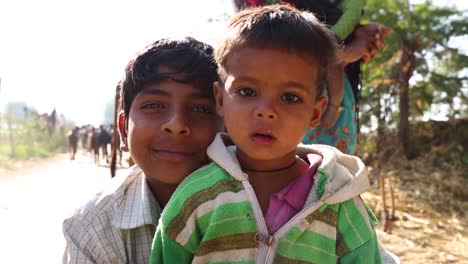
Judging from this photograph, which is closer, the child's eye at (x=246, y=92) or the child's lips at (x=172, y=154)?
the child's eye at (x=246, y=92)

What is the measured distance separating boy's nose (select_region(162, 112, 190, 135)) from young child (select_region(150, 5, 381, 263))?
6.6 inches

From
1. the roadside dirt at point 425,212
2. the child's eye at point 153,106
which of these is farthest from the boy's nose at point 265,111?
the roadside dirt at point 425,212

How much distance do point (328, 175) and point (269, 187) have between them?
0.63 ft

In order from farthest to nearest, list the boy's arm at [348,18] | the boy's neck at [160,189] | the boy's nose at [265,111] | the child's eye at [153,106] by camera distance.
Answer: the boy's arm at [348,18] < the boy's neck at [160,189] < the child's eye at [153,106] < the boy's nose at [265,111]

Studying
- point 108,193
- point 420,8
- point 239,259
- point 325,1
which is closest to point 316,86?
point 239,259

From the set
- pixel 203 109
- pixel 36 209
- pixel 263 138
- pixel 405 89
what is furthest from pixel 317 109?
pixel 405 89

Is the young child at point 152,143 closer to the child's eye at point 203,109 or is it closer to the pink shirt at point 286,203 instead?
the child's eye at point 203,109

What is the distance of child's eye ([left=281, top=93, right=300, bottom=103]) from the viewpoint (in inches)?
55.2

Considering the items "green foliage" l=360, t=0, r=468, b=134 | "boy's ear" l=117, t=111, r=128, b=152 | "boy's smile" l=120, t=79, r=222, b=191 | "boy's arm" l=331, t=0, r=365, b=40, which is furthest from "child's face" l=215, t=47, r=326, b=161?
"green foliage" l=360, t=0, r=468, b=134

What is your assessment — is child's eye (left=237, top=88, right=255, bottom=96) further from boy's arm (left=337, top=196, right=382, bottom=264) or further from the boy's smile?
boy's arm (left=337, top=196, right=382, bottom=264)

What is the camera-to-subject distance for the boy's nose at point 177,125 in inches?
61.1

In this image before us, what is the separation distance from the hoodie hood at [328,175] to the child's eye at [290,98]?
234mm

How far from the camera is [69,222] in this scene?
1.61m

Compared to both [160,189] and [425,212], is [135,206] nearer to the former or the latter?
[160,189]
